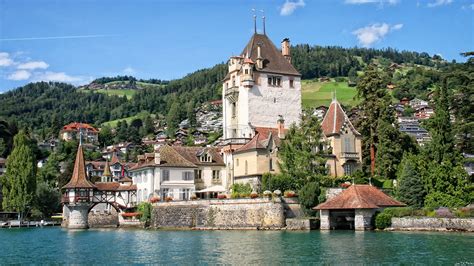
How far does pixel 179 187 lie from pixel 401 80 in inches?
4770

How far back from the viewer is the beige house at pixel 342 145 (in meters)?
61.9

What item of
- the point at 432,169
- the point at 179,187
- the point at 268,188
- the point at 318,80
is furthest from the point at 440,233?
the point at 318,80

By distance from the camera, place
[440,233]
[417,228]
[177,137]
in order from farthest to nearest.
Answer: [177,137], [417,228], [440,233]

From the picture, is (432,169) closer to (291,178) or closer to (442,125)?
(442,125)

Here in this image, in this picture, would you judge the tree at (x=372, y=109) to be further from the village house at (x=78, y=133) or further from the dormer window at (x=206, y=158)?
the village house at (x=78, y=133)

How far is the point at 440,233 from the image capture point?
43.0 metres

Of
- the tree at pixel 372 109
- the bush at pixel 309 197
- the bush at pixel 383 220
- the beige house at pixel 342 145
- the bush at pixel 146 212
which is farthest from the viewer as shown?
the tree at pixel 372 109

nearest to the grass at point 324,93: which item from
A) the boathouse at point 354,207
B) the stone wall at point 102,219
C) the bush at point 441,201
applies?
the stone wall at point 102,219

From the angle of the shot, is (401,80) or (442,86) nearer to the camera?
(442,86)

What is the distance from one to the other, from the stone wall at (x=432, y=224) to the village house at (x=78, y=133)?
12889 centimetres

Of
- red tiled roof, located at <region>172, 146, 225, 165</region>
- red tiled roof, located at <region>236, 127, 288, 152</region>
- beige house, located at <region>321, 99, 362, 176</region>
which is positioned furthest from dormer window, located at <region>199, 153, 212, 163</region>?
beige house, located at <region>321, 99, 362, 176</region>

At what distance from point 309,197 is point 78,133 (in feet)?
421

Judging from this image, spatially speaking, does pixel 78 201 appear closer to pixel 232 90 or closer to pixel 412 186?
pixel 232 90

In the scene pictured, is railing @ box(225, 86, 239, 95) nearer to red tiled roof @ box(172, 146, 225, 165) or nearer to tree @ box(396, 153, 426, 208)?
red tiled roof @ box(172, 146, 225, 165)
